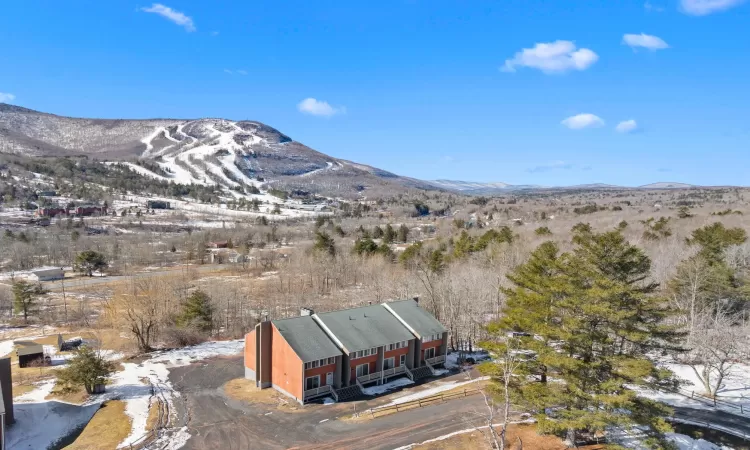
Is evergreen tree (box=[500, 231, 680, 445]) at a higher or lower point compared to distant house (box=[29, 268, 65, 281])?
higher

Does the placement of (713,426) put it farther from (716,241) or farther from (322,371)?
(716,241)

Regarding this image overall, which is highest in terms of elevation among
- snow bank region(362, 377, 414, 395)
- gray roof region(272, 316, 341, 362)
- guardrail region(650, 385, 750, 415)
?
gray roof region(272, 316, 341, 362)

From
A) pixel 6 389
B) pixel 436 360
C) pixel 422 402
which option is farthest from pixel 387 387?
pixel 6 389

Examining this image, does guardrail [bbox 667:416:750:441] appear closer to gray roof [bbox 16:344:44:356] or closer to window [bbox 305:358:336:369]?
window [bbox 305:358:336:369]

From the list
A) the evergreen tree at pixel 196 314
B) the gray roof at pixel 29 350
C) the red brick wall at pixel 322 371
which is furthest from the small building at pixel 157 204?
the red brick wall at pixel 322 371

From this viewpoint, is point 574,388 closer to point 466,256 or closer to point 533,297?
point 533,297

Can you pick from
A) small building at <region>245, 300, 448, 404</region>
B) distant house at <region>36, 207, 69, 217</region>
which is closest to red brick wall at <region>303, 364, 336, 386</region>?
small building at <region>245, 300, 448, 404</region>
